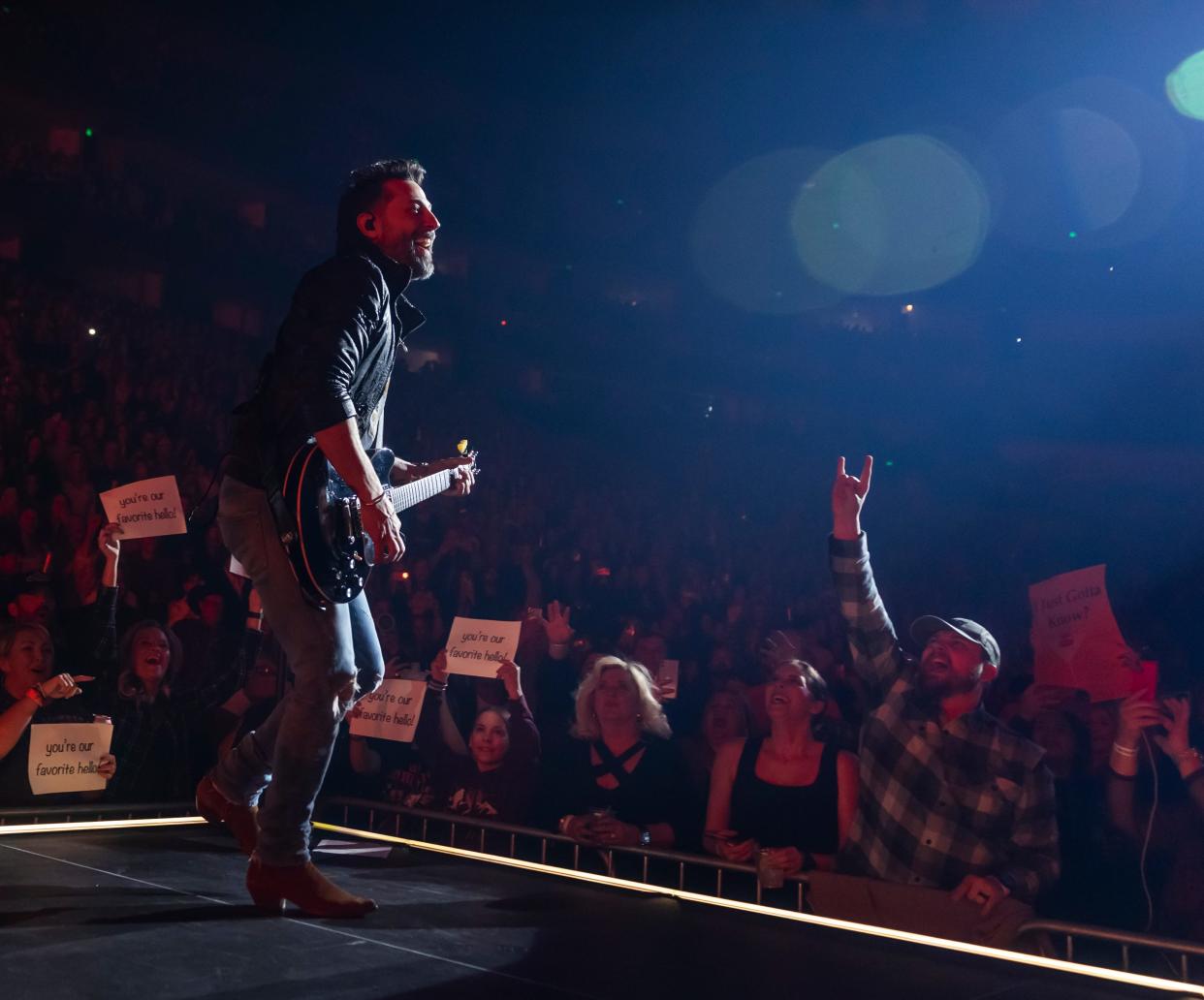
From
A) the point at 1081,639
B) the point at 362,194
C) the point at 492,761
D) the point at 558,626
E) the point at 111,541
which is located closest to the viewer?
the point at 362,194

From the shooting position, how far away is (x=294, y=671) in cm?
206

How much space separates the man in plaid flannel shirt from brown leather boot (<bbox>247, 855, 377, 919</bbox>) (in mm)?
1327

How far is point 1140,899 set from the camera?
2.43 m

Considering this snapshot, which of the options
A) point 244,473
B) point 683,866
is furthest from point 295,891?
point 683,866

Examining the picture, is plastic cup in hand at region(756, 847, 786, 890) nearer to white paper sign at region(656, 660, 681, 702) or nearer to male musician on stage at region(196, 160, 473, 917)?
white paper sign at region(656, 660, 681, 702)

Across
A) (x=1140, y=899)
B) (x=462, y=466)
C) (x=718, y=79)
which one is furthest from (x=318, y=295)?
(x=718, y=79)

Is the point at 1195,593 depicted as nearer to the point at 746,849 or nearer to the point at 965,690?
the point at 965,690

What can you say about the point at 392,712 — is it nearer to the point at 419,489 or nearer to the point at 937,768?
the point at 419,489

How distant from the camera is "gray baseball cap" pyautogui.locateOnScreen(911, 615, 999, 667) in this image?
8.87 ft

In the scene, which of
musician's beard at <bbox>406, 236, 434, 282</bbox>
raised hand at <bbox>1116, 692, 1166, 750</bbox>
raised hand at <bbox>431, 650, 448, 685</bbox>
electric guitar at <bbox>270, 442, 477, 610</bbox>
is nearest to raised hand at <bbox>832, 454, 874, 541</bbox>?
raised hand at <bbox>1116, 692, 1166, 750</bbox>

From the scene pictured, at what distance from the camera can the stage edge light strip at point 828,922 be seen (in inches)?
77.6

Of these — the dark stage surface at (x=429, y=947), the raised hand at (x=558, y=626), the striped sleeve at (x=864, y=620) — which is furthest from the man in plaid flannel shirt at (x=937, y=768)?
the raised hand at (x=558, y=626)

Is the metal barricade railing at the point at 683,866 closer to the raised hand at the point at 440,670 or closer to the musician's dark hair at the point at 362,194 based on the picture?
the raised hand at the point at 440,670

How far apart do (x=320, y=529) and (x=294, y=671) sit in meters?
0.30
